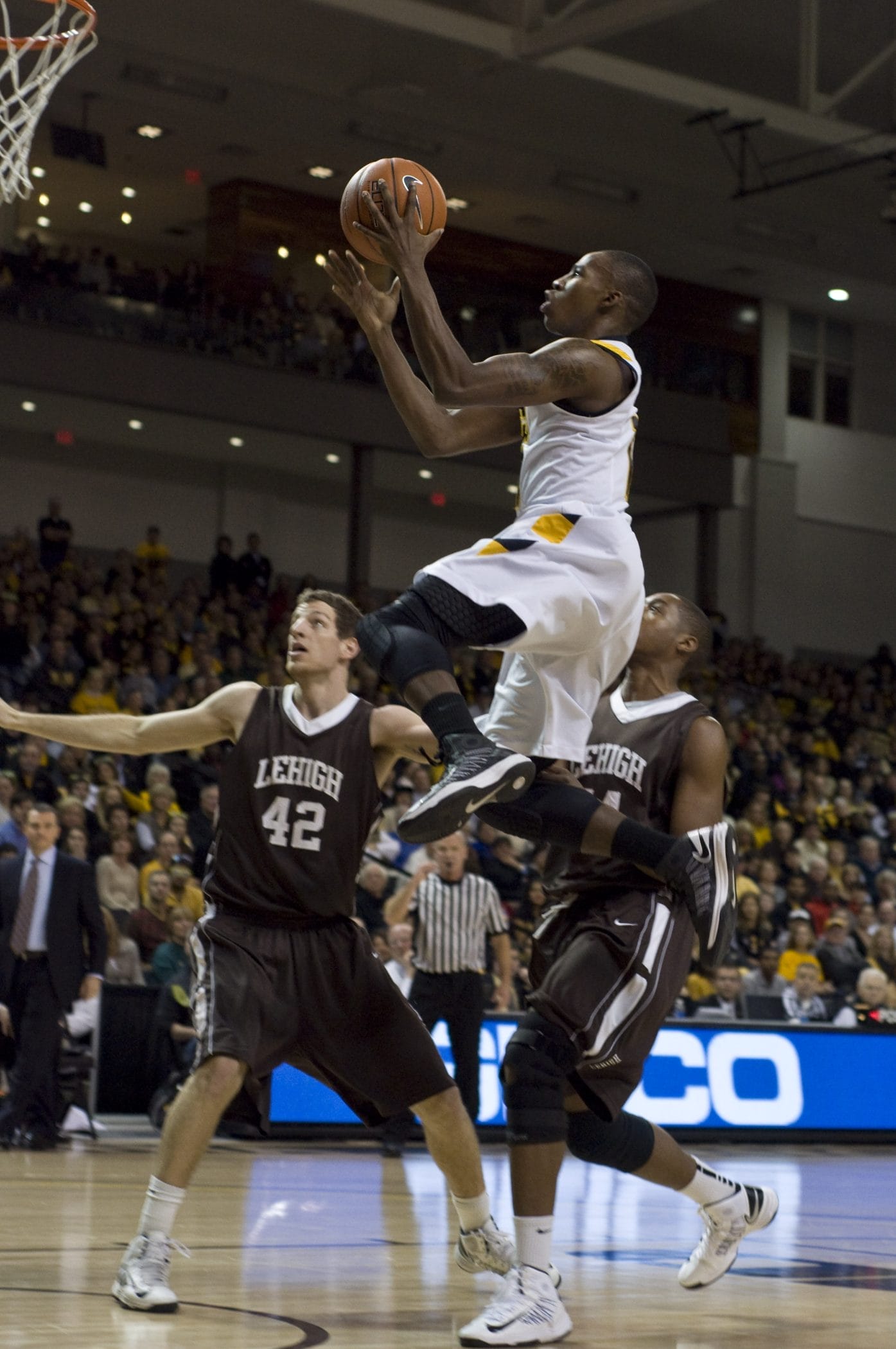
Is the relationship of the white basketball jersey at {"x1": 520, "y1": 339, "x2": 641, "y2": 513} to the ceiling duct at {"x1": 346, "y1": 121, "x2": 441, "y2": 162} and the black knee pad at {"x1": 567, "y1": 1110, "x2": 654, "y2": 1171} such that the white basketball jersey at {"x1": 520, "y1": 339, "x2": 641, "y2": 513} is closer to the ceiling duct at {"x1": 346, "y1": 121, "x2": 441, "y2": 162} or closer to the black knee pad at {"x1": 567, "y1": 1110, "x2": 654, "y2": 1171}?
the black knee pad at {"x1": 567, "y1": 1110, "x2": 654, "y2": 1171}

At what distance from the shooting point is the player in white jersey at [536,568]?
4.48 meters

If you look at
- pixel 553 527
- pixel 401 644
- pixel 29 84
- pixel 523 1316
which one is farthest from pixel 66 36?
pixel 523 1316

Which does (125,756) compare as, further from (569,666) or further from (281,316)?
(569,666)

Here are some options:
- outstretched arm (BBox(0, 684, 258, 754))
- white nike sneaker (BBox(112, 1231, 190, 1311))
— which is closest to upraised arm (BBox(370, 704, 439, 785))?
outstretched arm (BBox(0, 684, 258, 754))

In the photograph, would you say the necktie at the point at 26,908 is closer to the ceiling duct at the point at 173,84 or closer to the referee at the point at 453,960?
the referee at the point at 453,960

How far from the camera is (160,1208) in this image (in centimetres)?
515

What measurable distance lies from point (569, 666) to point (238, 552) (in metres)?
23.1

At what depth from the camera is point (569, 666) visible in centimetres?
501

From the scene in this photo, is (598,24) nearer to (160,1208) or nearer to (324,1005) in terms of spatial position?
(324,1005)

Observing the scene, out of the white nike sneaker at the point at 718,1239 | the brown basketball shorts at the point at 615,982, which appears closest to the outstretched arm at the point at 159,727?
the brown basketball shorts at the point at 615,982

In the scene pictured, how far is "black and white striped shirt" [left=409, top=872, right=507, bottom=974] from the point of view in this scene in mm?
10852

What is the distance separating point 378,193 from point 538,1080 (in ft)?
8.20

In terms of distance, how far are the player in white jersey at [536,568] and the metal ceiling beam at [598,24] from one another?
44.9 feet

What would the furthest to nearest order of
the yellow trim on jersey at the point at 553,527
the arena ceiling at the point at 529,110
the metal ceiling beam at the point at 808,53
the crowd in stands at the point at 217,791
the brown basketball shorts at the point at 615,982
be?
1. the arena ceiling at the point at 529,110
2. the metal ceiling beam at the point at 808,53
3. the crowd in stands at the point at 217,791
4. the brown basketball shorts at the point at 615,982
5. the yellow trim on jersey at the point at 553,527
